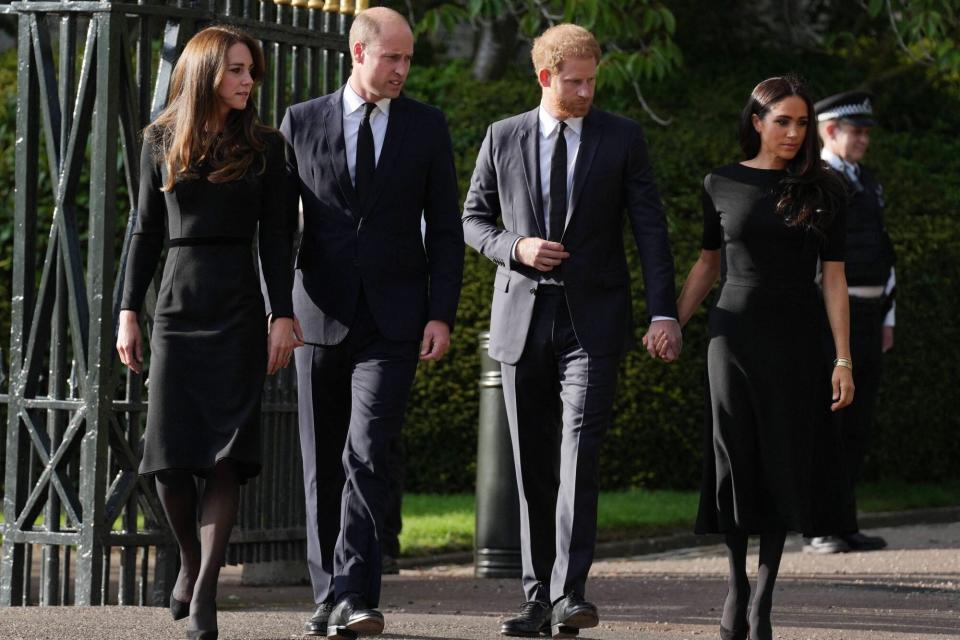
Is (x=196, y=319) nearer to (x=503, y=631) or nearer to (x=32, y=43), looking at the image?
(x=503, y=631)

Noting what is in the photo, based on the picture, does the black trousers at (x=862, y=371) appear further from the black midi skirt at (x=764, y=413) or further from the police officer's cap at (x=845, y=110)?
the black midi skirt at (x=764, y=413)

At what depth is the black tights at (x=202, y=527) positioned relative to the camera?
586 centimetres

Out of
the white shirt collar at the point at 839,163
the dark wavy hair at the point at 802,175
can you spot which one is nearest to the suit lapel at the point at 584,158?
the dark wavy hair at the point at 802,175

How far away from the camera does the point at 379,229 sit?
6.25 metres

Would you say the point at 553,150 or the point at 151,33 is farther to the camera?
the point at 151,33

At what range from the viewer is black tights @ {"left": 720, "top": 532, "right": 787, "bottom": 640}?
6148 mm

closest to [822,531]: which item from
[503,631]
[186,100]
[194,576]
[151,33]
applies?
[503,631]

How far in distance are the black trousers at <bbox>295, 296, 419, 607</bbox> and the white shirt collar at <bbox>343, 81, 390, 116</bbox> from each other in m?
0.67

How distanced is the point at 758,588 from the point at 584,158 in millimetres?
1585

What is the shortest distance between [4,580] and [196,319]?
2331 mm

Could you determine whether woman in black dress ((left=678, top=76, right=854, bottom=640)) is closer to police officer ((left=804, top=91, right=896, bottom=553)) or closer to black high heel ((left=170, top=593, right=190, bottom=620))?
black high heel ((left=170, top=593, right=190, bottom=620))

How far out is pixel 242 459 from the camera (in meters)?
5.97

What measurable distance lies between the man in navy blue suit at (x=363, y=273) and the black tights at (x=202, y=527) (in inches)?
14.1

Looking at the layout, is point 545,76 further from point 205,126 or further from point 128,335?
point 128,335
